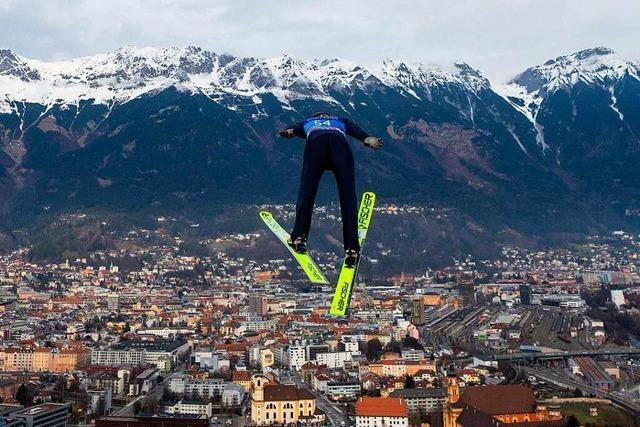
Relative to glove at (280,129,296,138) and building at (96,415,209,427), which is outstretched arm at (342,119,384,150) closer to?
glove at (280,129,296,138)

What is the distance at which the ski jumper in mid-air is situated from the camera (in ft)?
11.7

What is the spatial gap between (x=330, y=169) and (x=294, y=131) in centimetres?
39

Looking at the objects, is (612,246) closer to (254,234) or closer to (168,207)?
(254,234)

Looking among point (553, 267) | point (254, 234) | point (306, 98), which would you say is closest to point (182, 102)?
point (306, 98)

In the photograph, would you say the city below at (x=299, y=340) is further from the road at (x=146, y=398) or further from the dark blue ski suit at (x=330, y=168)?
the dark blue ski suit at (x=330, y=168)

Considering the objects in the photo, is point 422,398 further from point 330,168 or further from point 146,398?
point 330,168

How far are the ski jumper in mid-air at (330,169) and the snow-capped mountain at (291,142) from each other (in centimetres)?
6129

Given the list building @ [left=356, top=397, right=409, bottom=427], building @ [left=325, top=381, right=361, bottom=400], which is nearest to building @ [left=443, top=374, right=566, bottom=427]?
building @ [left=356, top=397, right=409, bottom=427]

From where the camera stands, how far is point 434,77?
104188 mm

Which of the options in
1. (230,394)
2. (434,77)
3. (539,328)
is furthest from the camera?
(434,77)

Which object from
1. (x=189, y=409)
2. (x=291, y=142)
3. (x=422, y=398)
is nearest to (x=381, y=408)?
(x=422, y=398)

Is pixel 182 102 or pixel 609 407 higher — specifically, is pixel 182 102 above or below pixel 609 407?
above

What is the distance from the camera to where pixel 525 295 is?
45188 mm

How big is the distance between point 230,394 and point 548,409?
8.30 metres
